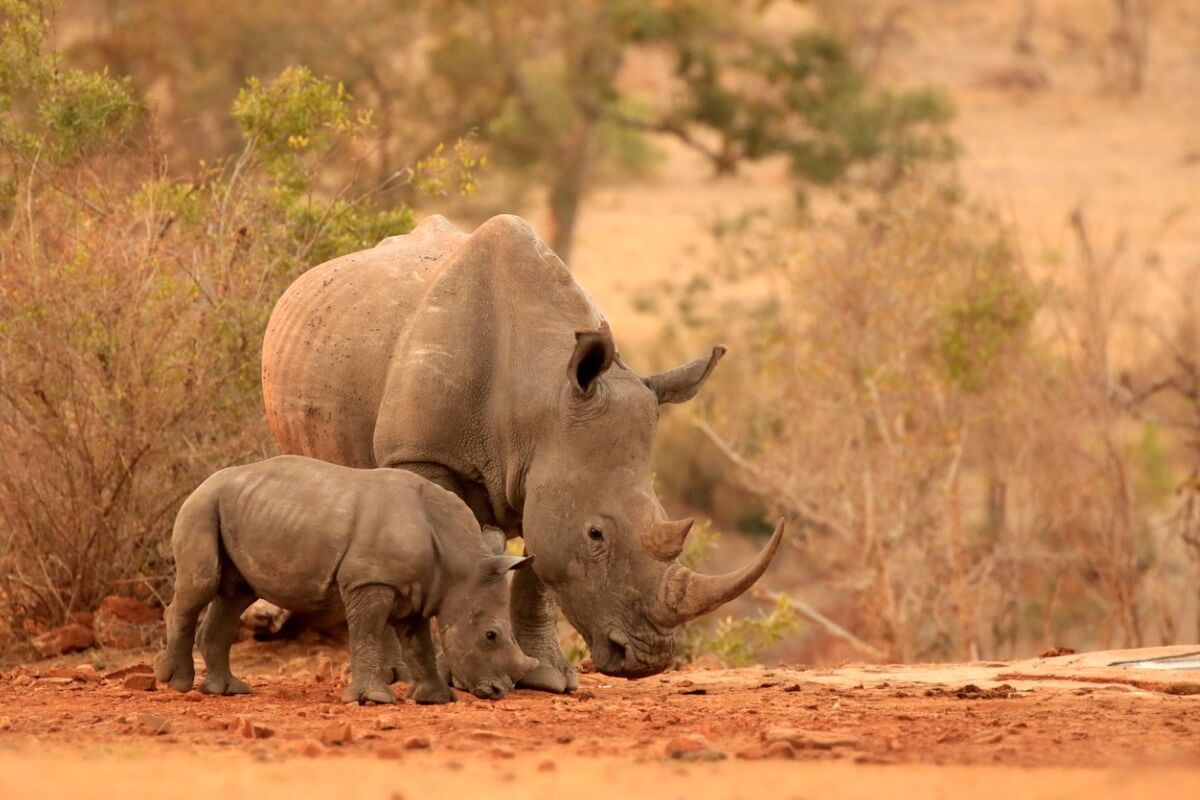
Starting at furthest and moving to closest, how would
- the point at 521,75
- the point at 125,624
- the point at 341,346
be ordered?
the point at 521,75
the point at 125,624
the point at 341,346

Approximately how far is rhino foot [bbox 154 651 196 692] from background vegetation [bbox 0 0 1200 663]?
7.22 ft

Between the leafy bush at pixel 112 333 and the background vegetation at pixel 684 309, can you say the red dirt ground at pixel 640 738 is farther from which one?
the background vegetation at pixel 684 309

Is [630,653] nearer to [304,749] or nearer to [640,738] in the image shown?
[640,738]

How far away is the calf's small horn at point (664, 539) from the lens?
824 centimetres

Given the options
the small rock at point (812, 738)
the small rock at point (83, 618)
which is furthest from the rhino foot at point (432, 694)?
the small rock at point (83, 618)

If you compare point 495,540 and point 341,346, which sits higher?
point 341,346

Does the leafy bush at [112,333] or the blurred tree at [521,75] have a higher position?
the blurred tree at [521,75]

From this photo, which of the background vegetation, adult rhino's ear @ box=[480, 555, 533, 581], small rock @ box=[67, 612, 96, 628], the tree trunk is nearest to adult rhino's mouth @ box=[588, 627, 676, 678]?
adult rhino's ear @ box=[480, 555, 533, 581]

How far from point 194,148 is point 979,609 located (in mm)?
17900

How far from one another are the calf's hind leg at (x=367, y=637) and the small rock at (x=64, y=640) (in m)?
3.22

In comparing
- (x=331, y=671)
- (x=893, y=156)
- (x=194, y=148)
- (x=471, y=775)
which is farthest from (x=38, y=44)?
(x=893, y=156)

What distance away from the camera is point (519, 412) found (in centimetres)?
882

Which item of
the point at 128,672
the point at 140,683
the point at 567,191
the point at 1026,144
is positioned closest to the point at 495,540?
the point at 140,683

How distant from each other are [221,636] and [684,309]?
2367cm
